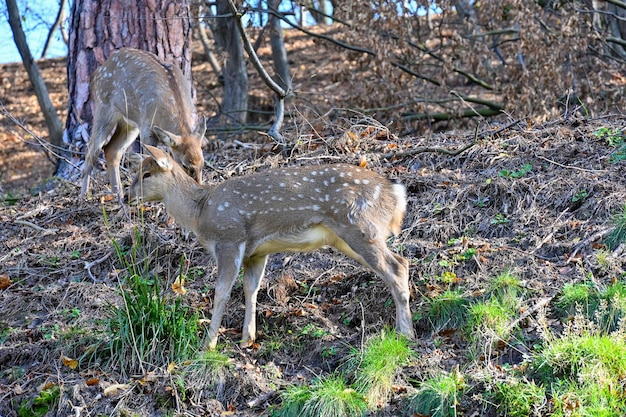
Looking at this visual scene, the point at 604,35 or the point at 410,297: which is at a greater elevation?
the point at 604,35

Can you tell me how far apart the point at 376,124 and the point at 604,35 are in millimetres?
4405

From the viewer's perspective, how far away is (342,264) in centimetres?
809

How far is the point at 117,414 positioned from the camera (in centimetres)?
625

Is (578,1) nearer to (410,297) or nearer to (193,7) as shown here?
(193,7)

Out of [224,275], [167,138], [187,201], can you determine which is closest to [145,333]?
[224,275]

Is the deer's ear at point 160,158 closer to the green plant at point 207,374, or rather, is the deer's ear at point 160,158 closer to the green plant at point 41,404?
the green plant at point 207,374

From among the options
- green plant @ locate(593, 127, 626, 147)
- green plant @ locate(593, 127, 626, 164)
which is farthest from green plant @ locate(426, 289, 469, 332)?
green plant @ locate(593, 127, 626, 147)

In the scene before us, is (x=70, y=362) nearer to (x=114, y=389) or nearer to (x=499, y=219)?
(x=114, y=389)

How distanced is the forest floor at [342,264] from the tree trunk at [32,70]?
592cm

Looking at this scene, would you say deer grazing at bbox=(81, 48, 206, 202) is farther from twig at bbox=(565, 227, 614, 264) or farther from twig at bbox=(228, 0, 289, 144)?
twig at bbox=(565, 227, 614, 264)

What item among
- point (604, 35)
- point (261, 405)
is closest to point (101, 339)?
point (261, 405)

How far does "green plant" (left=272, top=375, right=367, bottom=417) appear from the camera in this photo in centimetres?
603

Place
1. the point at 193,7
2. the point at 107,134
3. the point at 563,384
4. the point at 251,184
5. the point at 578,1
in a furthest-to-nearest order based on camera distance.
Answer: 1. the point at 578,1
2. the point at 193,7
3. the point at 107,134
4. the point at 251,184
5. the point at 563,384

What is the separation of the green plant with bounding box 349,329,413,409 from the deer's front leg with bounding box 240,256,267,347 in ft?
3.33
